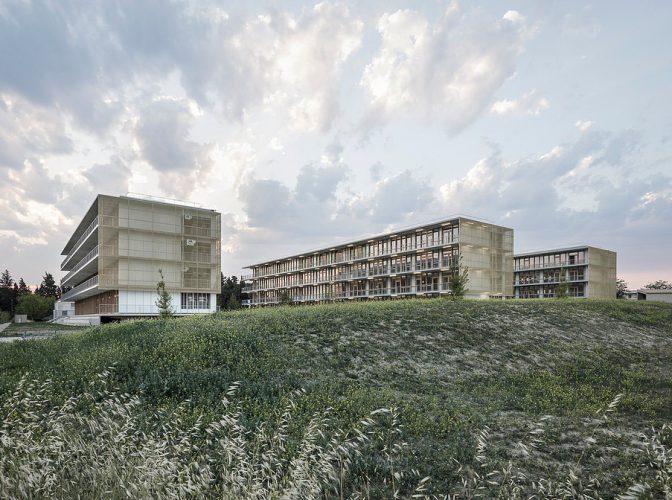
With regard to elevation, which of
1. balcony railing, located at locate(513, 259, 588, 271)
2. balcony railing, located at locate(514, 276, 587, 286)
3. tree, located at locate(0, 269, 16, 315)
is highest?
balcony railing, located at locate(513, 259, 588, 271)

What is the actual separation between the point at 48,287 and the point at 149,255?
107 m

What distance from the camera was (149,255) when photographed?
46688 mm

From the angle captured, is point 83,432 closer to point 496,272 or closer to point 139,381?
point 139,381

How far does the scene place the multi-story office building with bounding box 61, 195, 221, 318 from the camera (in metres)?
44.5

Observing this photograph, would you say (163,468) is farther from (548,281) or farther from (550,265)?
(550,265)

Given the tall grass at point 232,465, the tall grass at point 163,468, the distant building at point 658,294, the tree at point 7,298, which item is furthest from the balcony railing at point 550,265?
the tree at point 7,298

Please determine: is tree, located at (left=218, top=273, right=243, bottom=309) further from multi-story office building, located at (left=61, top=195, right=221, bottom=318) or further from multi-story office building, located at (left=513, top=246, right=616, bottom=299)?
multi-story office building, located at (left=513, top=246, right=616, bottom=299)

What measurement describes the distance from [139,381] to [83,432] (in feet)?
7.77

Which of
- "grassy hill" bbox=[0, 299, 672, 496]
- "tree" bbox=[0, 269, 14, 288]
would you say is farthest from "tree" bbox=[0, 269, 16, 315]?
"grassy hill" bbox=[0, 299, 672, 496]

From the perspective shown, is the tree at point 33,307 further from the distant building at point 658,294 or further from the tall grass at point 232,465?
Answer: the distant building at point 658,294

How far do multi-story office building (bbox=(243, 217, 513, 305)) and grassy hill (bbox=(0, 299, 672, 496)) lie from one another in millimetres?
28086

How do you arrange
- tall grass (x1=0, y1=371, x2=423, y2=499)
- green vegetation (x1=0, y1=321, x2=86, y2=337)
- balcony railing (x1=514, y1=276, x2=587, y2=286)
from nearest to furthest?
tall grass (x1=0, y1=371, x2=423, y2=499) → green vegetation (x1=0, y1=321, x2=86, y2=337) → balcony railing (x1=514, y1=276, x2=587, y2=286)

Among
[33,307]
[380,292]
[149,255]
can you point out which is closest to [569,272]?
[380,292]

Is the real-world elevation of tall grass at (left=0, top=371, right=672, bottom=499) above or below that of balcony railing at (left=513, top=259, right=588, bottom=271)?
below
